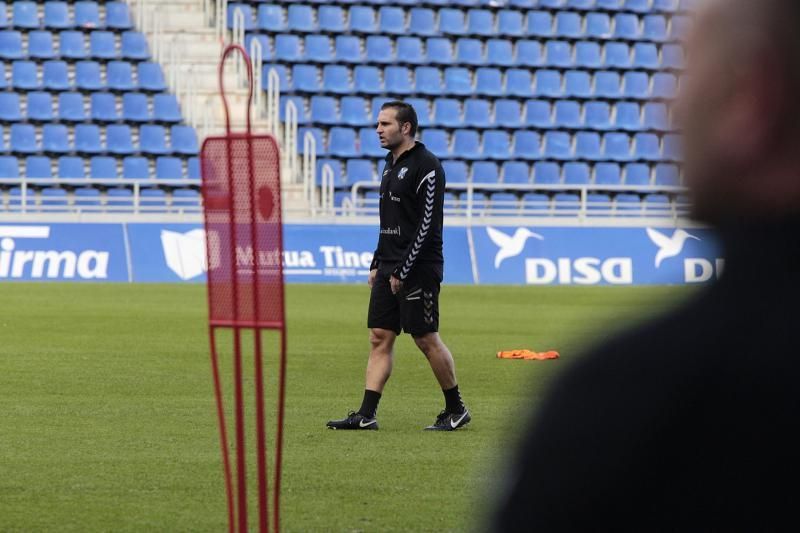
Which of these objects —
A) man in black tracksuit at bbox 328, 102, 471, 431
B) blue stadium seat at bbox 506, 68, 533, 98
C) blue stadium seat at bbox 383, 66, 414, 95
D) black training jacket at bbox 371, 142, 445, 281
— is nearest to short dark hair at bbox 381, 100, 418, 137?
man in black tracksuit at bbox 328, 102, 471, 431

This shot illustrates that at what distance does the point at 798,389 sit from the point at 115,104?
30.5 m

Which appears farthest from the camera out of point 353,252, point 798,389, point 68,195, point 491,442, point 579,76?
point 579,76

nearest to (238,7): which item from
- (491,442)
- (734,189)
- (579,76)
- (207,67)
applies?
(207,67)

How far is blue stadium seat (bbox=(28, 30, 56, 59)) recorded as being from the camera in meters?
31.5

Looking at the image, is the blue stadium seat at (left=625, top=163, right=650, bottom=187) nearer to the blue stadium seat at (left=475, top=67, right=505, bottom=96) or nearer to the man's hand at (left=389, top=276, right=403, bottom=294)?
the blue stadium seat at (left=475, top=67, right=505, bottom=96)

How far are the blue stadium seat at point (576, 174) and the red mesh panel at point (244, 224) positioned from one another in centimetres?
2768

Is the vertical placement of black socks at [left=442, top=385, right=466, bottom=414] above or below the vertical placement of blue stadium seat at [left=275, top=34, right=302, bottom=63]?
below

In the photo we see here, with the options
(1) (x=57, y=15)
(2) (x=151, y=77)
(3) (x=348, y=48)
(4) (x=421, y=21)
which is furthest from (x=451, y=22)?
(1) (x=57, y=15)

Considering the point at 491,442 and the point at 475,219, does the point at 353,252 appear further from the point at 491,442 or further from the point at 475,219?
the point at 491,442

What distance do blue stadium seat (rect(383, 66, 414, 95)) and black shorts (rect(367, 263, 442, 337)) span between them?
23414 mm

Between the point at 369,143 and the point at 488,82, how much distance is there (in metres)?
3.50

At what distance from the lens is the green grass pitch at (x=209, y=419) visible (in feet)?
21.9

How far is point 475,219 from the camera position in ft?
87.2

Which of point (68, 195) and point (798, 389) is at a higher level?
point (798, 389)
